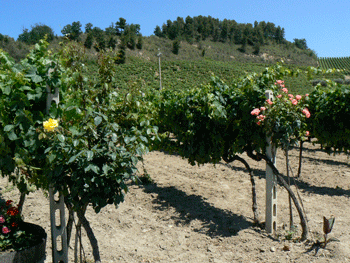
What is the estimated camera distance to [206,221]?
14.0 feet

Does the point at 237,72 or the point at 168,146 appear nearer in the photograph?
the point at 168,146

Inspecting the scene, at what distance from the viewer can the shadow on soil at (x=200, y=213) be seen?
4.03m

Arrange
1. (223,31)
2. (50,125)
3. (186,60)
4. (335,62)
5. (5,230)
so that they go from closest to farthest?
(50,125), (5,230), (186,60), (335,62), (223,31)

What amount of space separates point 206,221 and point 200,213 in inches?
10.6

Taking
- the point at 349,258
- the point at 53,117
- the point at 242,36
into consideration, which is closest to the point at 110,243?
the point at 53,117

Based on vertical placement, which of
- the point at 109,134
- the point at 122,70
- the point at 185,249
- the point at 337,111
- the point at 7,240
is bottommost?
the point at 185,249

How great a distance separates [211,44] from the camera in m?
85.8

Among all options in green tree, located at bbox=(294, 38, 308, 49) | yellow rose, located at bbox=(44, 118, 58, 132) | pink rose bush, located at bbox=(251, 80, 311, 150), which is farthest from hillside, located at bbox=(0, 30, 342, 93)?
yellow rose, located at bbox=(44, 118, 58, 132)

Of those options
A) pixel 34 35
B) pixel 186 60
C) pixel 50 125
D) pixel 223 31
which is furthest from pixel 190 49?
pixel 50 125

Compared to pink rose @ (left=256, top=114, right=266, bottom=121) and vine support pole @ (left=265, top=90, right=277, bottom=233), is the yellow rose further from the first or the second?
vine support pole @ (left=265, top=90, right=277, bottom=233)

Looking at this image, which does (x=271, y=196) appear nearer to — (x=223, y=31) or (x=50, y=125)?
(x=50, y=125)

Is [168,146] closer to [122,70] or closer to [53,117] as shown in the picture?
[53,117]

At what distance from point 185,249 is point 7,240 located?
1.96 m

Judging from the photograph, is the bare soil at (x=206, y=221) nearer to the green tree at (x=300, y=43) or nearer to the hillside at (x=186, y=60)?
the hillside at (x=186, y=60)
